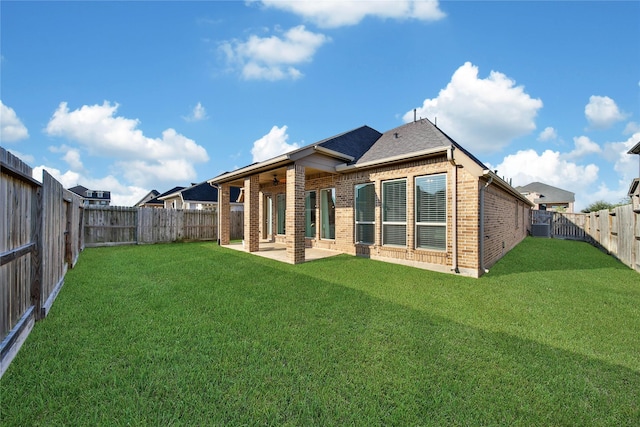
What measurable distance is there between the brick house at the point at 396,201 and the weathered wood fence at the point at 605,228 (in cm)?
304

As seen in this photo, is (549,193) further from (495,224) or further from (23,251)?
(23,251)

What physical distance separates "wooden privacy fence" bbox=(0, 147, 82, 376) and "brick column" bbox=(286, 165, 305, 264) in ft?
16.5

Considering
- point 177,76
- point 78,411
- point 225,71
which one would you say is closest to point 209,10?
point 225,71

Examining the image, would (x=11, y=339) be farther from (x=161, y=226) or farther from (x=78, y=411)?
(x=161, y=226)

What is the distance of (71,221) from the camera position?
23.5 feet

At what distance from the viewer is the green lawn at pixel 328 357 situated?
6.49 ft

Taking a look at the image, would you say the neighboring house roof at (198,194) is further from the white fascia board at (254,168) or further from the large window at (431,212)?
the large window at (431,212)

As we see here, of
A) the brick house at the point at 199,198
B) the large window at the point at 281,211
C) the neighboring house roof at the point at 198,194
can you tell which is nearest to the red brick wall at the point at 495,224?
the large window at the point at 281,211

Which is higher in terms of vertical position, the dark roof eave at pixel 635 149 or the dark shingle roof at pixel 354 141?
the dark shingle roof at pixel 354 141

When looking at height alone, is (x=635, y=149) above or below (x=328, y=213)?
above

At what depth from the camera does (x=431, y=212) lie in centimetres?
698

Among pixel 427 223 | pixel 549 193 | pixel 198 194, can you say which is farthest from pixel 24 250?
pixel 549 193

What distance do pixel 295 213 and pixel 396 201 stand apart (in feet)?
10.1

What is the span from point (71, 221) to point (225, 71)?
277 inches
